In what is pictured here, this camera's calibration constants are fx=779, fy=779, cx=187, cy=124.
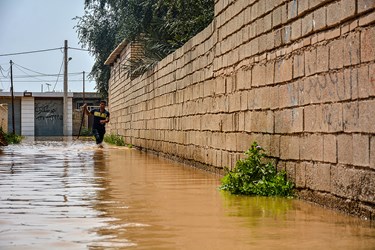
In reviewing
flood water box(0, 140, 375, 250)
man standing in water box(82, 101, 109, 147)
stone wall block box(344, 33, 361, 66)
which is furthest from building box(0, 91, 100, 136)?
stone wall block box(344, 33, 361, 66)

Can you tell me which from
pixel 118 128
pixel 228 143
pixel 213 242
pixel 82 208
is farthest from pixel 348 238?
pixel 118 128

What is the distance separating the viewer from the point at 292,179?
8312mm

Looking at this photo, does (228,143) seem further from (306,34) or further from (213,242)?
(213,242)

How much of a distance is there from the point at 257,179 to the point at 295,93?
1241 millimetres

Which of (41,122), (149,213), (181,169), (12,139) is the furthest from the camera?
(41,122)

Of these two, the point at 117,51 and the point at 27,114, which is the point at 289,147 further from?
the point at 27,114

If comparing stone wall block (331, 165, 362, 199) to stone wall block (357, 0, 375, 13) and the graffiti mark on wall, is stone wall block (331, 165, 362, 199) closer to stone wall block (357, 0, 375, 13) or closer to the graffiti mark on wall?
stone wall block (357, 0, 375, 13)

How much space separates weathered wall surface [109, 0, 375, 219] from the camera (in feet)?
21.1

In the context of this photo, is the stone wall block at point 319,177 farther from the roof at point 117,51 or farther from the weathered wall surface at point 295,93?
the roof at point 117,51

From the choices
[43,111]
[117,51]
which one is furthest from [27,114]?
[117,51]

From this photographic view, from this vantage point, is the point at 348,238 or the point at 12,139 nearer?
the point at 348,238

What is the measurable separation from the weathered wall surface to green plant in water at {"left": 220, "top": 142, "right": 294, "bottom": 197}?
0.47ft

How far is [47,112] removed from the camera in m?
62.4

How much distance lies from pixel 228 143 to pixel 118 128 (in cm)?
2192
